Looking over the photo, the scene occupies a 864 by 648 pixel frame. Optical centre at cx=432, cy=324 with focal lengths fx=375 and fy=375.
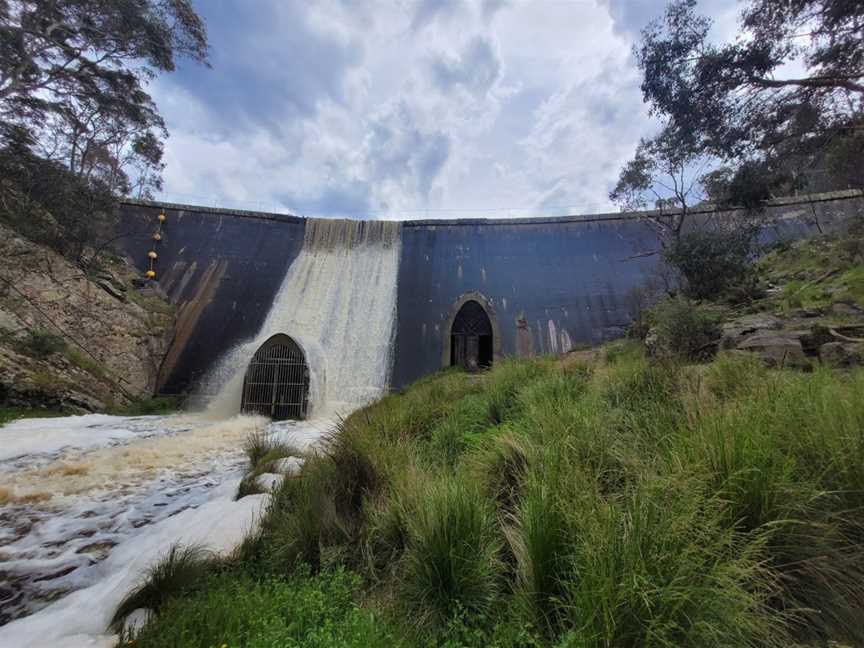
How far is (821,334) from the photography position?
15.8ft

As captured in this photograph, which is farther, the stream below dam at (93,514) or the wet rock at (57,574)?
the wet rock at (57,574)

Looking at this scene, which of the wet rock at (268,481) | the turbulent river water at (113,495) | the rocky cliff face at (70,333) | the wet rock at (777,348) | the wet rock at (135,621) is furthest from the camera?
the rocky cliff face at (70,333)

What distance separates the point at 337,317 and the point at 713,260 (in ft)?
39.7

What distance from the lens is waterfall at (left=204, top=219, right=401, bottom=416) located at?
12320mm

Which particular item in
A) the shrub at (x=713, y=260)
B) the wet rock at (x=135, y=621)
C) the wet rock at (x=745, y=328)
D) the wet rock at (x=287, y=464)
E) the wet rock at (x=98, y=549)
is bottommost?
the wet rock at (x=98, y=549)

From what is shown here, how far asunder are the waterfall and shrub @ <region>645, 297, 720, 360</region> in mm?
8328

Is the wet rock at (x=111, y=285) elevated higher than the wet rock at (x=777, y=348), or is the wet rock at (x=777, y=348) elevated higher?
the wet rock at (x=111, y=285)

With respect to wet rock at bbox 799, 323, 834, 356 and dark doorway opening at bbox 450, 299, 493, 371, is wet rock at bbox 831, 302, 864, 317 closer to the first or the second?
wet rock at bbox 799, 323, 834, 356

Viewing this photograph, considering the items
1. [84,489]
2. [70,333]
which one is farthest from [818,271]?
[70,333]

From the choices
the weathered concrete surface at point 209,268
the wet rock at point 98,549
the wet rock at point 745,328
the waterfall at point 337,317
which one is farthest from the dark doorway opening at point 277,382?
the wet rock at point 745,328

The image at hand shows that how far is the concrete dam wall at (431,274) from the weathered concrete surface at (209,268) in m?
0.04

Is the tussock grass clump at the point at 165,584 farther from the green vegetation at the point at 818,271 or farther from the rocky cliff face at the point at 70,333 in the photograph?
the rocky cliff face at the point at 70,333

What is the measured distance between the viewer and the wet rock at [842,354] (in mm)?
4196

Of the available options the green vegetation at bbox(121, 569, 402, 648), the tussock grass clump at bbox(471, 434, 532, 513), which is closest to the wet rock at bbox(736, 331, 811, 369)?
the tussock grass clump at bbox(471, 434, 532, 513)
